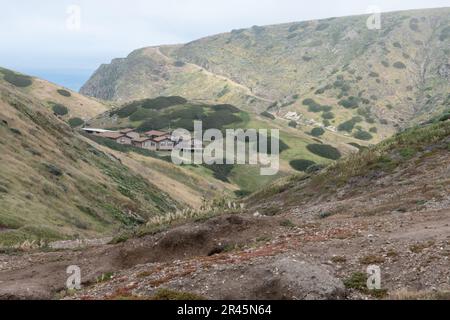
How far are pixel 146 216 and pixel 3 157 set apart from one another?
678 inches

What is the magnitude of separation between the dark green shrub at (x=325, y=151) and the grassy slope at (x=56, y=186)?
70.4 metres

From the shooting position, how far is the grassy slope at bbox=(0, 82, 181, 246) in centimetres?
4006

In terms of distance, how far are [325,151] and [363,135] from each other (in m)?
49.7

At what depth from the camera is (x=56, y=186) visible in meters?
50.1

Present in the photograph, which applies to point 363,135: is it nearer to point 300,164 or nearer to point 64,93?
point 300,164

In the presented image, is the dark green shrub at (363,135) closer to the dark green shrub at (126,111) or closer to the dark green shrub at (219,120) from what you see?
the dark green shrub at (219,120)

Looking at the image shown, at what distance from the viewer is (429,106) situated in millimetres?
191000

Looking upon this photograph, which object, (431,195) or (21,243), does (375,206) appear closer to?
(431,195)

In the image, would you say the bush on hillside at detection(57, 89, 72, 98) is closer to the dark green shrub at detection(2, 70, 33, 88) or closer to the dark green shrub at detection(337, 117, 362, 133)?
the dark green shrub at detection(2, 70, 33, 88)

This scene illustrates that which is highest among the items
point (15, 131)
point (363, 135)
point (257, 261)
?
point (363, 135)

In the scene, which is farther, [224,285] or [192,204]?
[192,204]

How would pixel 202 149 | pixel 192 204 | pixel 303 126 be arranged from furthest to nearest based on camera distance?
pixel 303 126, pixel 202 149, pixel 192 204

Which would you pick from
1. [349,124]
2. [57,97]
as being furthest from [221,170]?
[349,124]
